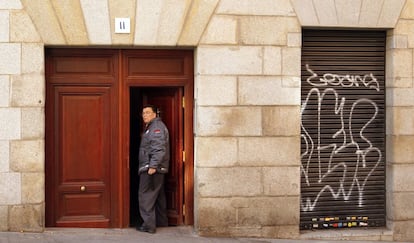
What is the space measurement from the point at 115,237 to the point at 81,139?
4.86 feet

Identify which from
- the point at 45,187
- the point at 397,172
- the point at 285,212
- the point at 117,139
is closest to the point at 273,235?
the point at 285,212

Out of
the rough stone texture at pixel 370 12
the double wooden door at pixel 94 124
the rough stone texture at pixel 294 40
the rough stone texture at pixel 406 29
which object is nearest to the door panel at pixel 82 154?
the double wooden door at pixel 94 124

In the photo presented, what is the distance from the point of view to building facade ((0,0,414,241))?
8.35 meters

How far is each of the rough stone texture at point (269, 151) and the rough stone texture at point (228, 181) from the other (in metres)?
0.14

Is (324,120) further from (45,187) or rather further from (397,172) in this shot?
(45,187)

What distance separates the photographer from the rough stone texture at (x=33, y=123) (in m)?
8.35

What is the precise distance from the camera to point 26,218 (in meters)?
8.38

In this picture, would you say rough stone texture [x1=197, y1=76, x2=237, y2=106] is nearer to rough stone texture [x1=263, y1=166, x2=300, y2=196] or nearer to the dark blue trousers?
rough stone texture [x1=263, y1=166, x2=300, y2=196]

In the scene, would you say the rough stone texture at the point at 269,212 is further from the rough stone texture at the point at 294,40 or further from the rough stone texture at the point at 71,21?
the rough stone texture at the point at 71,21

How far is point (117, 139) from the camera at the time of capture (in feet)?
29.0

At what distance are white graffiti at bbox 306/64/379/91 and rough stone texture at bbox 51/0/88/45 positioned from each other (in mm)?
3295

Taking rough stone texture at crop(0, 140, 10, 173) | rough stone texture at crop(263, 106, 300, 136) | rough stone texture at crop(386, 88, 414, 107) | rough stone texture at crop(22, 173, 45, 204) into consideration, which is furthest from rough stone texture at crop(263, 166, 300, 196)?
rough stone texture at crop(0, 140, 10, 173)

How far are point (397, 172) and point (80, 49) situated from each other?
500cm

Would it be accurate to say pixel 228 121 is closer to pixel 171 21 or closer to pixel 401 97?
pixel 171 21
